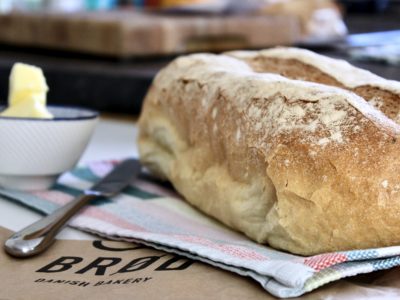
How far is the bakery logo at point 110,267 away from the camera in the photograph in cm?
67

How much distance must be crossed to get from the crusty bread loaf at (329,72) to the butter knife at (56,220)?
238 mm

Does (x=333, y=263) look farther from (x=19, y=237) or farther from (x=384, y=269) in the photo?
(x=19, y=237)

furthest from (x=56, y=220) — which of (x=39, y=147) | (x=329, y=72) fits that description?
(x=329, y=72)

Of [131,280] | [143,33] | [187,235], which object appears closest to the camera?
[131,280]

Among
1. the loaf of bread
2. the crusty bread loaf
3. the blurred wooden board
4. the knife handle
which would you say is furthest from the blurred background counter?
the knife handle

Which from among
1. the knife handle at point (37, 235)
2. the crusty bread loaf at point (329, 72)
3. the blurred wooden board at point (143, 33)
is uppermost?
the crusty bread loaf at point (329, 72)

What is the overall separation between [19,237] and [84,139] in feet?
0.93

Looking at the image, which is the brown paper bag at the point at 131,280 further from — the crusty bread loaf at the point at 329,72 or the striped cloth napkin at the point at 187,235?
the crusty bread loaf at the point at 329,72

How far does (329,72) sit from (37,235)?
40cm

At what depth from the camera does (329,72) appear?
905mm

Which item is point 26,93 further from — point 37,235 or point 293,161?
point 293,161

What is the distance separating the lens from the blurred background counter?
1645 mm

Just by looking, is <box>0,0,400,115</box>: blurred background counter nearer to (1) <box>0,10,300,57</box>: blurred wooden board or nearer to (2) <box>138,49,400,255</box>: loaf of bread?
(1) <box>0,10,300,57</box>: blurred wooden board

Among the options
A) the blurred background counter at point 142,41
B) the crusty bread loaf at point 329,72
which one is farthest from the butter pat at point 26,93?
the blurred background counter at point 142,41
